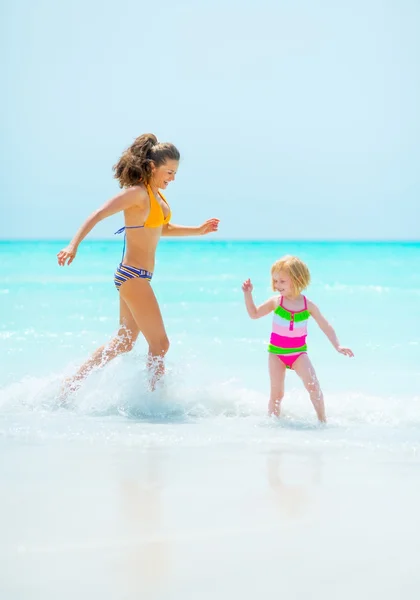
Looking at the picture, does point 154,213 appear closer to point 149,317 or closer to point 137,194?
point 137,194

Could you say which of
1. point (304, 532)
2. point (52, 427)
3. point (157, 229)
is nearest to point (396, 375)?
point (157, 229)

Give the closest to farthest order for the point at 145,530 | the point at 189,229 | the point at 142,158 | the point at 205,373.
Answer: the point at 145,530, the point at 142,158, the point at 189,229, the point at 205,373

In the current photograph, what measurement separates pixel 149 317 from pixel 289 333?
829 mm

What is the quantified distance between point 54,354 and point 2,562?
203 inches

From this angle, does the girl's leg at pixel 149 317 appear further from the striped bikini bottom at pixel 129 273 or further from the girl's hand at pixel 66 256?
the girl's hand at pixel 66 256

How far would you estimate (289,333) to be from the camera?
4578mm

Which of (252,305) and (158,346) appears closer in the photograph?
(252,305)

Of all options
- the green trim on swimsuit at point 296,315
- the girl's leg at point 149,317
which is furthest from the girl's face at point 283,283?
the girl's leg at point 149,317

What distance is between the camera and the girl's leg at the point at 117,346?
486 centimetres

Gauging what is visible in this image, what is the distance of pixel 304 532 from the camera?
267cm

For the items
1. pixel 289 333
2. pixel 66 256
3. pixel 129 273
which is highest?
pixel 66 256

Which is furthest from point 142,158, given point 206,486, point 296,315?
point 206,486

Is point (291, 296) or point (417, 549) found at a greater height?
point (291, 296)

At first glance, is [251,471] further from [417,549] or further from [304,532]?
[417,549]
